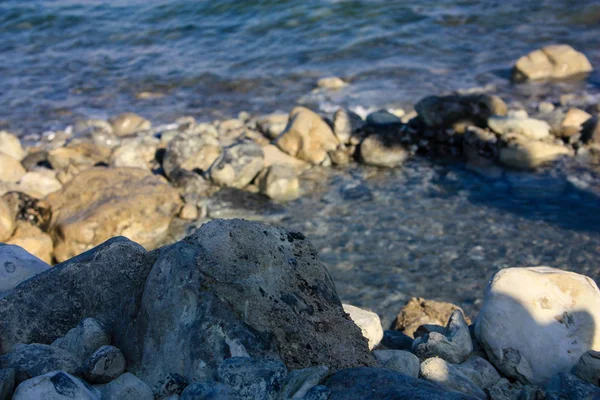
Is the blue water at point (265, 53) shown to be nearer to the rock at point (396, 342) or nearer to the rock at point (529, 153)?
the rock at point (529, 153)

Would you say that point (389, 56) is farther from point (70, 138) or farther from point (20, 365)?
point (20, 365)

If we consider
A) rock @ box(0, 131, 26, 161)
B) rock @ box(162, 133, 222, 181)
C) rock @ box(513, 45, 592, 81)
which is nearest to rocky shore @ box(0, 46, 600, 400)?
rock @ box(162, 133, 222, 181)

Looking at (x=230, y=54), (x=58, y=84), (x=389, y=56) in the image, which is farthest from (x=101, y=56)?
(x=389, y=56)

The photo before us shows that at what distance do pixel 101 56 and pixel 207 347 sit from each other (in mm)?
15334

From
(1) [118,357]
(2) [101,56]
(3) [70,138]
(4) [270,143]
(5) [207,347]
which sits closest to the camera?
(5) [207,347]

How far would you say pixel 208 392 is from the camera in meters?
2.18

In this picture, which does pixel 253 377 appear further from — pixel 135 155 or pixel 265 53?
pixel 265 53

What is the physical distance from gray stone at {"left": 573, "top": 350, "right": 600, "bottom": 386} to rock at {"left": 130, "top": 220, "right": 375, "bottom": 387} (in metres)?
1.23

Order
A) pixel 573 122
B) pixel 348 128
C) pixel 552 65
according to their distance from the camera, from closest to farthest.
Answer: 1. pixel 573 122
2. pixel 348 128
3. pixel 552 65

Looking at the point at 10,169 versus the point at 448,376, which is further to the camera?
the point at 10,169

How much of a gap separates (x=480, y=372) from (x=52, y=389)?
7.43 feet

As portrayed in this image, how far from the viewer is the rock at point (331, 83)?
12.9 metres

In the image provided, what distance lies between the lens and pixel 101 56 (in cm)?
1653

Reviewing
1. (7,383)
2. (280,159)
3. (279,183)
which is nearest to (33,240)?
(279,183)
